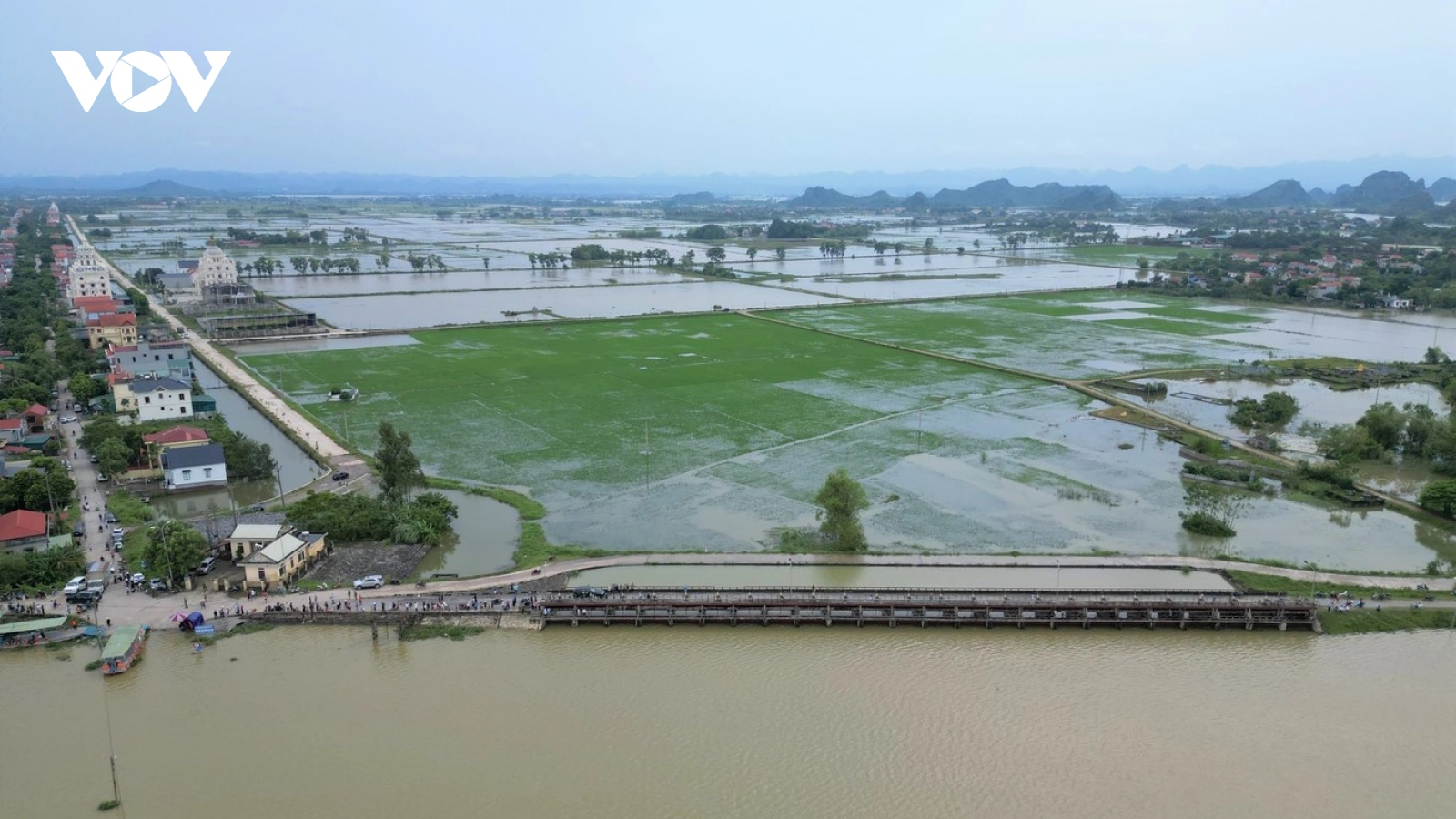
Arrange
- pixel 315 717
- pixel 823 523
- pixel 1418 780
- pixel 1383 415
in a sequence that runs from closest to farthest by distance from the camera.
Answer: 1. pixel 1418 780
2. pixel 315 717
3. pixel 823 523
4. pixel 1383 415

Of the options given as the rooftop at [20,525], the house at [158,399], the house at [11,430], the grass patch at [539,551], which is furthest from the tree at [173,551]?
the house at [158,399]

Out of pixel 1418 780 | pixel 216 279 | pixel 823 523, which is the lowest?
pixel 1418 780

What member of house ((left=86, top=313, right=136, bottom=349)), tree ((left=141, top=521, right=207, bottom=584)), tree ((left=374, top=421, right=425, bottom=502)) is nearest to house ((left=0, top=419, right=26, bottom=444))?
tree ((left=141, top=521, right=207, bottom=584))

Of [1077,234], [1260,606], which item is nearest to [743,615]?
[1260,606]

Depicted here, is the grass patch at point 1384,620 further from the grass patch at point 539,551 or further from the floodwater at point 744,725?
the grass patch at point 539,551

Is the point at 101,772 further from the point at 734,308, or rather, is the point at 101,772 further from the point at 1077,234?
the point at 1077,234

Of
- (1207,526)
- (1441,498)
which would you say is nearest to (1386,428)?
(1441,498)
